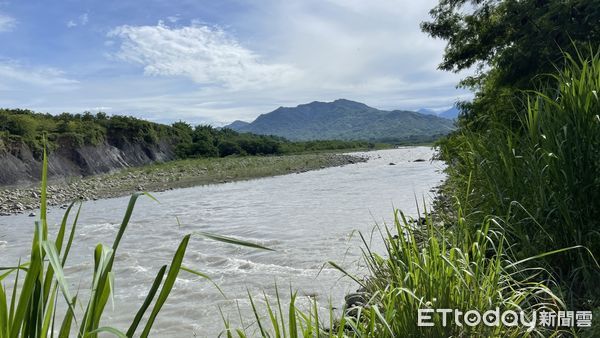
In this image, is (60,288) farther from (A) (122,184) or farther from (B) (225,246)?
(A) (122,184)

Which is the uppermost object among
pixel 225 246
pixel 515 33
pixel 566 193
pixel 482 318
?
pixel 515 33

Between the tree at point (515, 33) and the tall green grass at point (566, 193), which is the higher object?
the tree at point (515, 33)

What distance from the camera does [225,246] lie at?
30.1ft

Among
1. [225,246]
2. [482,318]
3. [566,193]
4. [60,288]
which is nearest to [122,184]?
[225,246]

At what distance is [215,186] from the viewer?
24.1 m

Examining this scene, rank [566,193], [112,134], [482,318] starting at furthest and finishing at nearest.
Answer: [112,134]
[566,193]
[482,318]

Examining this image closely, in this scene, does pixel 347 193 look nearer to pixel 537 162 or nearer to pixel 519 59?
pixel 519 59

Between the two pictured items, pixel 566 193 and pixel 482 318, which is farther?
pixel 566 193

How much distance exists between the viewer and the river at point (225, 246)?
18.4 feet

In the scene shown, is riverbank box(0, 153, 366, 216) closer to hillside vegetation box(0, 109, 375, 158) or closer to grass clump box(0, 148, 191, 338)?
hillside vegetation box(0, 109, 375, 158)

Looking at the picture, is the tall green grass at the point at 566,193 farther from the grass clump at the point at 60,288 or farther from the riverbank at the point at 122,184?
the riverbank at the point at 122,184

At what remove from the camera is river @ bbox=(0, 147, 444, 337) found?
561 centimetres

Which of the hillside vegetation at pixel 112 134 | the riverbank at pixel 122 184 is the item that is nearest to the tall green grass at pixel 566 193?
the riverbank at pixel 122 184

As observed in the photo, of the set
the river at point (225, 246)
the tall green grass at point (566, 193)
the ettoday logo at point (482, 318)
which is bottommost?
the river at point (225, 246)
